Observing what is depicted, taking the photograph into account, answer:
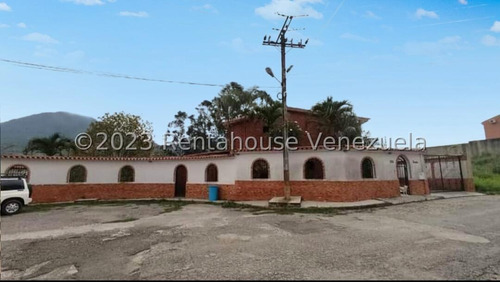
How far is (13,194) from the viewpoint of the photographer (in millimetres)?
12031

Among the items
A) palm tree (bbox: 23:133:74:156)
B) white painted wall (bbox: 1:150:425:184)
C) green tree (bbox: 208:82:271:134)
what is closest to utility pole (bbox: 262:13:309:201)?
white painted wall (bbox: 1:150:425:184)

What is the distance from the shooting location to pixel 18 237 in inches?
303

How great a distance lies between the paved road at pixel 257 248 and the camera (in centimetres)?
466

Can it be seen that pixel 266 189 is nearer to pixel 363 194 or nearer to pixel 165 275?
pixel 363 194

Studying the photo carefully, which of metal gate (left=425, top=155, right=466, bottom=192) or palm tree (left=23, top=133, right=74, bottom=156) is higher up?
palm tree (left=23, top=133, right=74, bottom=156)

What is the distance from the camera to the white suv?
11.8 metres

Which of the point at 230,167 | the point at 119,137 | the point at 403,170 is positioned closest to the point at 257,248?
the point at 230,167

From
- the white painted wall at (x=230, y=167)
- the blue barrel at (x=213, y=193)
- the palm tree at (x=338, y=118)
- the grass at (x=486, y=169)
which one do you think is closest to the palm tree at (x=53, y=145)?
the white painted wall at (x=230, y=167)

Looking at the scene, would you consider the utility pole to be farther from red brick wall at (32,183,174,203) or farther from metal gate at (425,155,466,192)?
metal gate at (425,155,466,192)

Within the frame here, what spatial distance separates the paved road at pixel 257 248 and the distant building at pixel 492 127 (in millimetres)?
39443

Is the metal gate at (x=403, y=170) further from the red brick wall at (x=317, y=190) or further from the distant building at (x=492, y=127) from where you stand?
the distant building at (x=492, y=127)

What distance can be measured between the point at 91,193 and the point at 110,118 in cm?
1100

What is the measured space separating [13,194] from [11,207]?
0.59 meters

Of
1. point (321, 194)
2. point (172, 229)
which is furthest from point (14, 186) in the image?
point (321, 194)
